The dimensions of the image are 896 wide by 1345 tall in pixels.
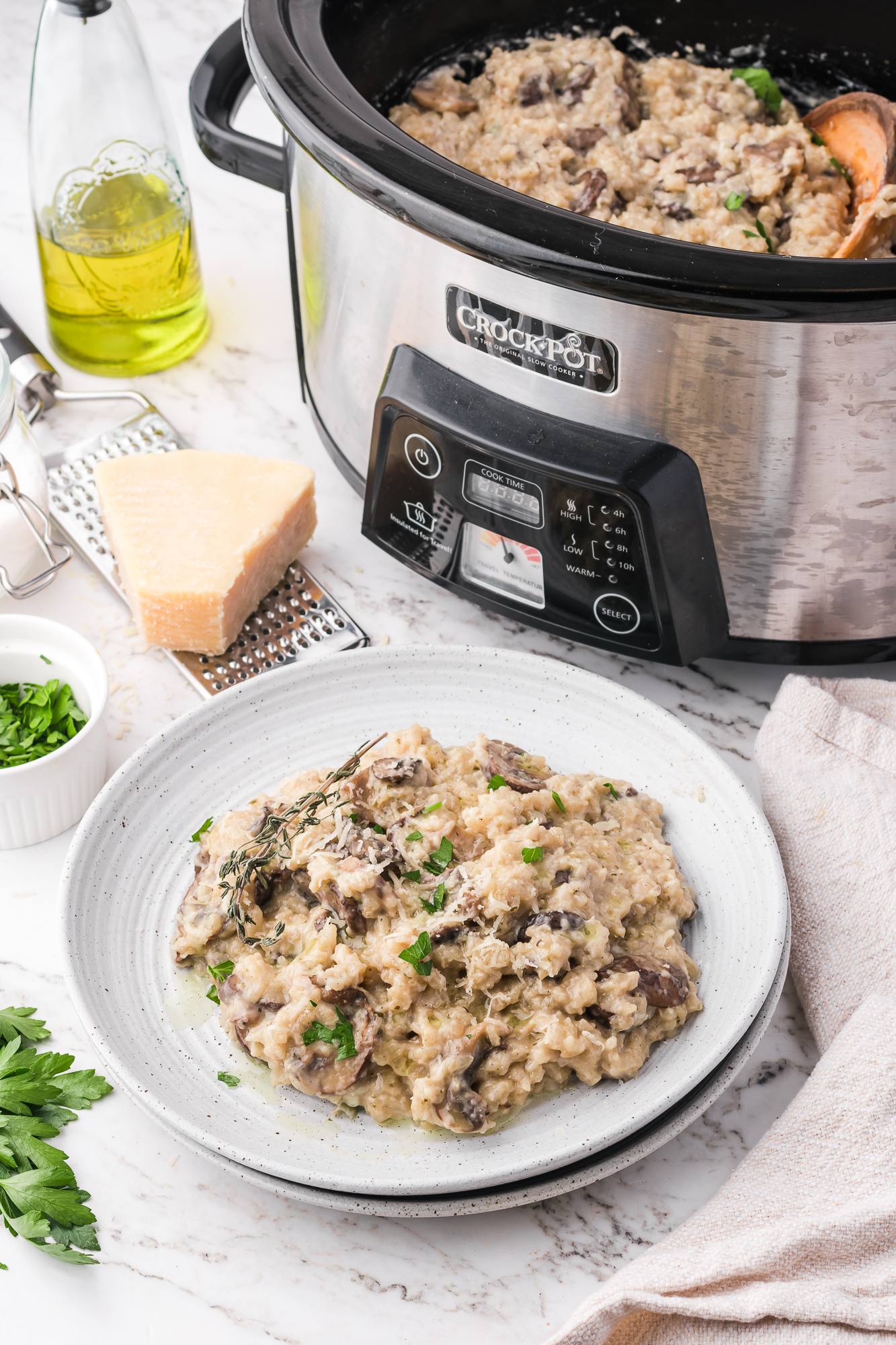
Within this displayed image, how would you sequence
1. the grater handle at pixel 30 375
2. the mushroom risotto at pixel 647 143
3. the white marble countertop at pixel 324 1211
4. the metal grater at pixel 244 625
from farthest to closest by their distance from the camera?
the grater handle at pixel 30 375 < the metal grater at pixel 244 625 < the mushroom risotto at pixel 647 143 < the white marble countertop at pixel 324 1211

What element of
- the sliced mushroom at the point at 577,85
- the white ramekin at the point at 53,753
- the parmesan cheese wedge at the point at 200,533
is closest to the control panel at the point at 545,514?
the parmesan cheese wedge at the point at 200,533

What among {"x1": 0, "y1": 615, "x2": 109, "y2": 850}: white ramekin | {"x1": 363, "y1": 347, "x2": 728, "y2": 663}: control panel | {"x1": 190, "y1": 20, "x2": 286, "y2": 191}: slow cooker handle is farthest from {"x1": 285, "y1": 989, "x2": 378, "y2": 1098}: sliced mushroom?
{"x1": 190, "y1": 20, "x2": 286, "y2": 191}: slow cooker handle

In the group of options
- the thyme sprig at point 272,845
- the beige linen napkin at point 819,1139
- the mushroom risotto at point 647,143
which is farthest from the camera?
the mushroom risotto at point 647,143

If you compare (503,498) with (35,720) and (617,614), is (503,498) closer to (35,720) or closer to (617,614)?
(617,614)

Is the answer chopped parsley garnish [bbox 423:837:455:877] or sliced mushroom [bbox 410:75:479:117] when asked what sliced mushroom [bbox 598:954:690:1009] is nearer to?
chopped parsley garnish [bbox 423:837:455:877]

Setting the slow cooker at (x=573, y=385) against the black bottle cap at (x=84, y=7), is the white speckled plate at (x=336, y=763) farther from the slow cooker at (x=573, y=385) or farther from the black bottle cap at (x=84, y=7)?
the black bottle cap at (x=84, y=7)

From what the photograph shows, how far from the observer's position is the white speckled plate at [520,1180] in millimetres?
1033

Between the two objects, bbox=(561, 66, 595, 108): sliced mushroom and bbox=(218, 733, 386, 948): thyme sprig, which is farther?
bbox=(561, 66, 595, 108): sliced mushroom

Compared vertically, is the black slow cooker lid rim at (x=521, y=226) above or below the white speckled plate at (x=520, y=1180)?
above

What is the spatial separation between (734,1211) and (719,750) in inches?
24.0

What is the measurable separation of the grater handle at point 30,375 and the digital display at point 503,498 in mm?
799

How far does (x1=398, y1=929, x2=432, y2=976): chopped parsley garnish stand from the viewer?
1.09 meters

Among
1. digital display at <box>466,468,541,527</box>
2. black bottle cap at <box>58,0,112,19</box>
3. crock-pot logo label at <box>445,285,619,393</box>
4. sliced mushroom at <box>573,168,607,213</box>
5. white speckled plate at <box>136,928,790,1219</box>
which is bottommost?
white speckled plate at <box>136,928,790,1219</box>

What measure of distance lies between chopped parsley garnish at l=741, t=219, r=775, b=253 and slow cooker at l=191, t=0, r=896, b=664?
29 centimetres
